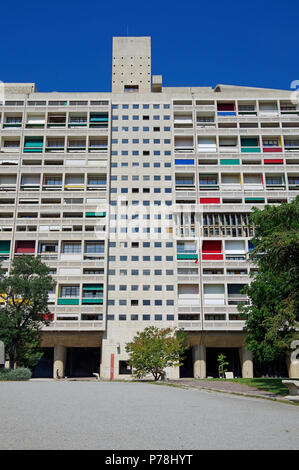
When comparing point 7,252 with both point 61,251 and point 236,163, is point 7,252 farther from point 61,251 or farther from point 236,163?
point 236,163

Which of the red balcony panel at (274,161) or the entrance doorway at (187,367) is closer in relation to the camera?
the entrance doorway at (187,367)

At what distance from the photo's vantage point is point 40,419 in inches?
411

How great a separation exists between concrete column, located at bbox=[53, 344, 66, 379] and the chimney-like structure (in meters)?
40.6

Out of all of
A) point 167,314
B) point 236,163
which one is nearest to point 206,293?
point 167,314

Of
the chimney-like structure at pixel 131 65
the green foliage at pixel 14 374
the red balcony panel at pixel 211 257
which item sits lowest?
the green foliage at pixel 14 374

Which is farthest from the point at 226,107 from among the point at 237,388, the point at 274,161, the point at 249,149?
the point at 237,388

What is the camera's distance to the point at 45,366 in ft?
202

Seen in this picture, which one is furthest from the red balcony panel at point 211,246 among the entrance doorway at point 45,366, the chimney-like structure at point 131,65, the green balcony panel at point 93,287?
the chimney-like structure at point 131,65

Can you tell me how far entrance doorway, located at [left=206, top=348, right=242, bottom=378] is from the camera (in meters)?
60.0

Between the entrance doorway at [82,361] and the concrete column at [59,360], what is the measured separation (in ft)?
19.4

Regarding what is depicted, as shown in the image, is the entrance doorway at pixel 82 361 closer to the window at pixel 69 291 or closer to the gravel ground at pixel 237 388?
the window at pixel 69 291

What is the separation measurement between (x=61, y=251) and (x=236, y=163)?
2686cm

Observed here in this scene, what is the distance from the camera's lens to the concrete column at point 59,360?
55688 millimetres

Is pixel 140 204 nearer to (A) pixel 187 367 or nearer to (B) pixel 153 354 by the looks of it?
(A) pixel 187 367
